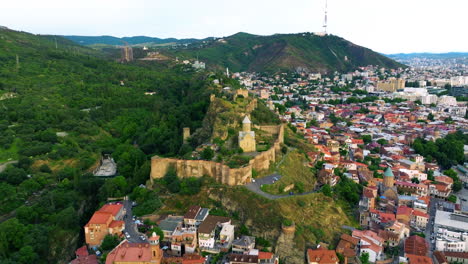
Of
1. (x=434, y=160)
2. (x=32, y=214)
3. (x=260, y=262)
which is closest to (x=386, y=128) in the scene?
(x=434, y=160)

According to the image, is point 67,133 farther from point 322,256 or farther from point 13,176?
point 322,256

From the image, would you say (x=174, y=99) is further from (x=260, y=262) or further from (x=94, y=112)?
(x=260, y=262)

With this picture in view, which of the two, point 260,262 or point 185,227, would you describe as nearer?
point 260,262

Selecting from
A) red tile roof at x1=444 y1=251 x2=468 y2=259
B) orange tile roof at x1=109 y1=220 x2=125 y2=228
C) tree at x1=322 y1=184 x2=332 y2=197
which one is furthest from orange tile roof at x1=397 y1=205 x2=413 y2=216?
orange tile roof at x1=109 y1=220 x2=125 y2=228

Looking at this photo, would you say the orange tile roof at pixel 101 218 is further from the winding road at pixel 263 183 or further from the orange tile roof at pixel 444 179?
the orange tile roof at pixel 444 179

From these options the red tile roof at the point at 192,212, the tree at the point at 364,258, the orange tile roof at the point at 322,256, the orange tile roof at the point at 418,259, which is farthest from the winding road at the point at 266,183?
the orange tile roof at the point at 418,259

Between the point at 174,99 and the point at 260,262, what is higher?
the point at 174,99
